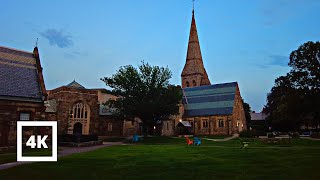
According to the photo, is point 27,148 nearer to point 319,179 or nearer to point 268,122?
point 319,179

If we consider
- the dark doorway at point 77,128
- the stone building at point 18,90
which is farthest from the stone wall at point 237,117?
the stone building at point 18,90

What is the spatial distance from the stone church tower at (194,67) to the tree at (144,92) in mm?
53921

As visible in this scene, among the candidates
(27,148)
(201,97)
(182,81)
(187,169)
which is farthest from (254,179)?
(182,81)

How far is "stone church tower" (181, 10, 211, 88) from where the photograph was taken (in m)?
102

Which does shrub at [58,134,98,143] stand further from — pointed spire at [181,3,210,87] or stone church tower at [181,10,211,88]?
pointed spire at [181,3,210,87]

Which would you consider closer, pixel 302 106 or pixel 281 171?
pixel 281 171

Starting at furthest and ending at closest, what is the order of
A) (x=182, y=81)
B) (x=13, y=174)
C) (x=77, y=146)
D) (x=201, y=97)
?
1. (x=182, y=81)
2. (x=201, y=97)
3. (x=77, y=146)
4. (x=13, y=174)

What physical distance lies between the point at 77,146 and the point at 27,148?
6006mm

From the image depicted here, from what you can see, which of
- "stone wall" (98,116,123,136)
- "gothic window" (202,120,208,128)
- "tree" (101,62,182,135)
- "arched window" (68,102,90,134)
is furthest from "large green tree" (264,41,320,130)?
"arched window" (68,102,90,134)

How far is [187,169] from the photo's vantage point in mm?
14094

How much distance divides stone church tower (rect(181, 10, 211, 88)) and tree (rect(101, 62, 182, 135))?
177 ft

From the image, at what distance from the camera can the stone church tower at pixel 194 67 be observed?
10234cm

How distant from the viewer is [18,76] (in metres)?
32.2

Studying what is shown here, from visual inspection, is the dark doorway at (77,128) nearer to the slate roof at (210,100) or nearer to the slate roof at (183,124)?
the slate roof at (183,124)
